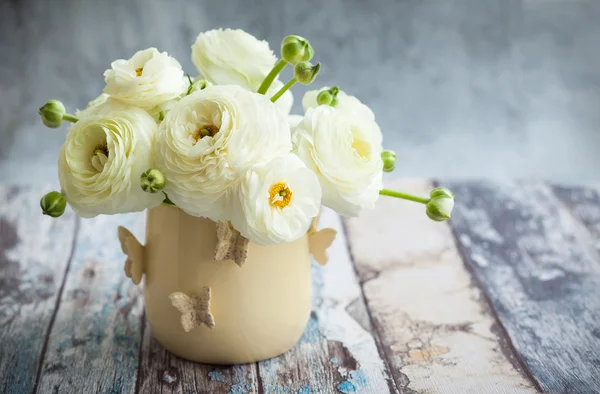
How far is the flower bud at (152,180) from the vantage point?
78 cm

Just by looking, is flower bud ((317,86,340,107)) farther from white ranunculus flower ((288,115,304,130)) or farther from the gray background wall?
the gray background wall

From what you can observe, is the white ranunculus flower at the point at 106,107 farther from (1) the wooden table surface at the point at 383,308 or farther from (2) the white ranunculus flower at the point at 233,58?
(1) the wooden table surface at the point at 383,308

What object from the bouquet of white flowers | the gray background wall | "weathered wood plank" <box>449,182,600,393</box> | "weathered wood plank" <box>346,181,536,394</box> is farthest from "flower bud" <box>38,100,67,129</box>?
the gray background wall

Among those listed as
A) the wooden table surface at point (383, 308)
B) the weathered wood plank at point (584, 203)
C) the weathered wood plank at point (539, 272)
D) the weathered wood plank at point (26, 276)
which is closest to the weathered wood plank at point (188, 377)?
the wooden table surface at point (383, 308)

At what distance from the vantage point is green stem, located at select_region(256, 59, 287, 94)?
832mm

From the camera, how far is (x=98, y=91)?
2.33 metres

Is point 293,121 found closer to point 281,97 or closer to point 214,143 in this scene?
→ point 281,97

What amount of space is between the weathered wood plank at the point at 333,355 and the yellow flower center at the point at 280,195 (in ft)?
0.81

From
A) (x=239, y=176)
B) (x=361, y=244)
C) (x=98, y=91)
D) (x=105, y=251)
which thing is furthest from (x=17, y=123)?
(x=239, y=176)

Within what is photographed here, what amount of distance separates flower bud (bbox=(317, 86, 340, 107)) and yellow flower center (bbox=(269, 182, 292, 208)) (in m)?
0.14

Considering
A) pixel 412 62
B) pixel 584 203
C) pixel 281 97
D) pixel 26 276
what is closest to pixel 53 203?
pixel 281 97

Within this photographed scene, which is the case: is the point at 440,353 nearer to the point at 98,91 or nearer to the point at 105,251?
the point at 105,251

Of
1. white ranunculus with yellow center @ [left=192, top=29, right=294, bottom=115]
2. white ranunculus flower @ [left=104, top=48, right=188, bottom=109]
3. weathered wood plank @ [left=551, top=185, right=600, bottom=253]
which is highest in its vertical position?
weathered wood plank @ [left=551, top=185, right=600, bottom=253]

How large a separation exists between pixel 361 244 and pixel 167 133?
0.55 metres
